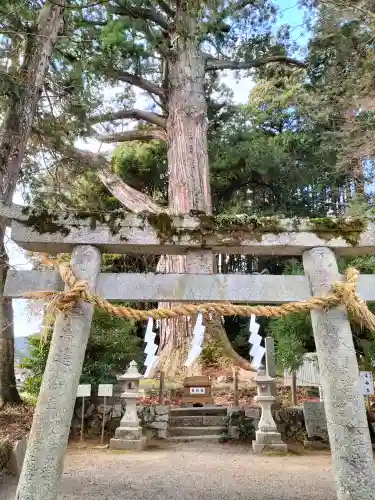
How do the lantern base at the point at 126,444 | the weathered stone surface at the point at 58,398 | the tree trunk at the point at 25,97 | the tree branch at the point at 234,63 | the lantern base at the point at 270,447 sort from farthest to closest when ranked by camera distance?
1. the tree branch at the point at 234,63
2. the lantern base at the point at 126,444
3. the lantern base at the point at 270,447
4. the tree trunk at the point at 25,97
5. the weathered stone surface at the point at 58,398

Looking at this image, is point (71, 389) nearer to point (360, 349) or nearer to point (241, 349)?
point (360, 349)

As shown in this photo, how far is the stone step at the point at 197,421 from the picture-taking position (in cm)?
713

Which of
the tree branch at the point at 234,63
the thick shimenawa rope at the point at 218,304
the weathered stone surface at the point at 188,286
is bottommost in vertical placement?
the thick shimenawa rope at the point at 218,304

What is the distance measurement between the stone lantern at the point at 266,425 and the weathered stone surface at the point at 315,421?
1.92 ft

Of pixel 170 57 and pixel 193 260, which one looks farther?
pixel 170 57

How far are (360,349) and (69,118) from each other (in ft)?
18.4

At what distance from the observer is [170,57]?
922 centimetres

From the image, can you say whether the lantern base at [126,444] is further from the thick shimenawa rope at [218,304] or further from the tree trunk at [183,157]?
the thick shimenawa rope at [218,304]

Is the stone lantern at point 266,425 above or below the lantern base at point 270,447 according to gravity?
above

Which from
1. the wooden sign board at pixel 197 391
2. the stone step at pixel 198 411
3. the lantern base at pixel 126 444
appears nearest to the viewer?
the lantern base at pixel 126 444

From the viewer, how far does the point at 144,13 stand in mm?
7176

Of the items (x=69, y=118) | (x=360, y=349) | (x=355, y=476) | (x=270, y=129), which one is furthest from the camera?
(x=270, y=129)

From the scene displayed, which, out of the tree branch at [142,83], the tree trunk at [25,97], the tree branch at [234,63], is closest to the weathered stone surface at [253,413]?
the tree trunk at [25,97]

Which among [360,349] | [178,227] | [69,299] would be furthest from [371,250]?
[360,349]
